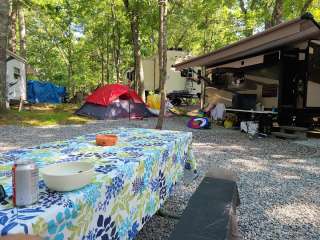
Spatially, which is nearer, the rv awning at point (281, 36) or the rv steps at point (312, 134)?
the rv awning at point (281, 36)

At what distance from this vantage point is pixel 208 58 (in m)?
10.7

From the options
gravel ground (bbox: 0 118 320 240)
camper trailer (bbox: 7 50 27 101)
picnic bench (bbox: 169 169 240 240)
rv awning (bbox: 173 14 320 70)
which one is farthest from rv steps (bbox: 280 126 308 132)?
camper trailer (bbox: 7 50 27 101)

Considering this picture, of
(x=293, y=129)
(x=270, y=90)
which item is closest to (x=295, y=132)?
(x=293, y=129)

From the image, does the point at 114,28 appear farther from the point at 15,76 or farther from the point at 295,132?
the point at 295,132

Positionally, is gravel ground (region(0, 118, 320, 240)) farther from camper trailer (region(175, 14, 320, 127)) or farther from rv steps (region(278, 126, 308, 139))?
camper trailer (region(175, 14, 320, 127))

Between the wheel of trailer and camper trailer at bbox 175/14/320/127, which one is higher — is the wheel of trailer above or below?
below

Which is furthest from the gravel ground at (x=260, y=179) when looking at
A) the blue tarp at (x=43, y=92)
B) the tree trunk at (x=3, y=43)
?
the blue tarp at (x=43, y=92)

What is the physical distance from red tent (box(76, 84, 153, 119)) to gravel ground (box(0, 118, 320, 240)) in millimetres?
2549

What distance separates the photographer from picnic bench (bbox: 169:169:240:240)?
1692 millimetres

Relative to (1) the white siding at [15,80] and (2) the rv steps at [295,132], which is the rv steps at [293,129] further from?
(1) the white siding at [15,80]

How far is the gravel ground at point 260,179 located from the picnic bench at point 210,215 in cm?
62

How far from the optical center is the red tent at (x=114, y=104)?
1126cm

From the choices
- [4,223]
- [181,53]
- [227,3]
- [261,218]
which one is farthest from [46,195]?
[181,53]

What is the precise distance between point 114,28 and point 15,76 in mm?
7319
